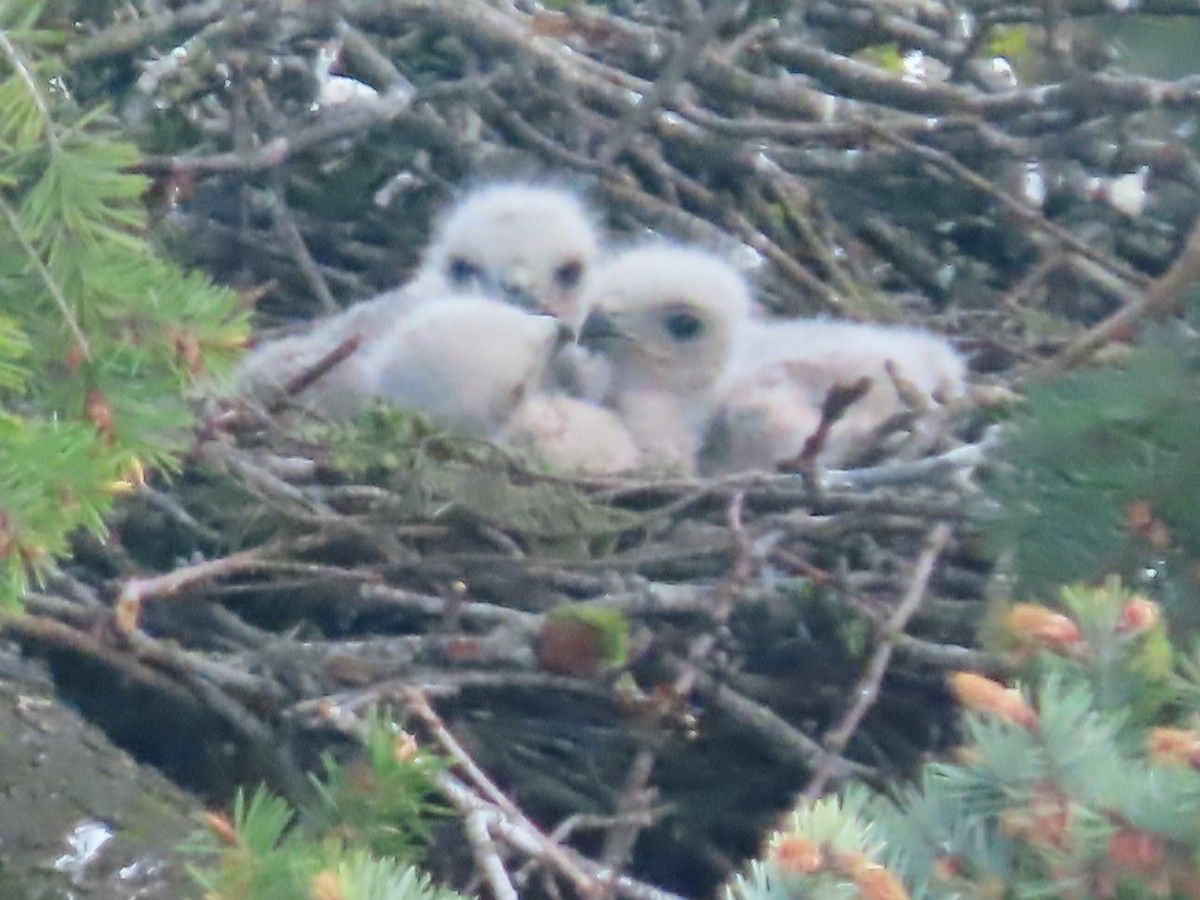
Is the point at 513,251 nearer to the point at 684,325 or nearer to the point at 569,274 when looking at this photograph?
the point at 569,274

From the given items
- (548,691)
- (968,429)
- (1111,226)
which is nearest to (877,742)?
(548,691)

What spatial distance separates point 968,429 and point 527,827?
3.67 ft

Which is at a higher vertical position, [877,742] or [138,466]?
[138,466]

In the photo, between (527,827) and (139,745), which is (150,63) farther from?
(527,827)

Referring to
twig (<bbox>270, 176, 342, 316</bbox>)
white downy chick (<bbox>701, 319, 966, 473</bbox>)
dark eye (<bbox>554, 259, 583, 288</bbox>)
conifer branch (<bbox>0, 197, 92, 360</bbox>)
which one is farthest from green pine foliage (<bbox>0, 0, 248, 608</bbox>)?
dark eye (<bbox>554, 259, 583, 288</bbox>)

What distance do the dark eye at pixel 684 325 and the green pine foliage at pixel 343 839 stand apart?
1.56 m

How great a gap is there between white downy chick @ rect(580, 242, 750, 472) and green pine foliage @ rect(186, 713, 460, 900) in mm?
1499

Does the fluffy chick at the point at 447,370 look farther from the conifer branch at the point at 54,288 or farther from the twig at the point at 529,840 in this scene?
the conifer branch at the point at 54,288

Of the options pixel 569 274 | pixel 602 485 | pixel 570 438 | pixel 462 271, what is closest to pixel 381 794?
pixel 602 485

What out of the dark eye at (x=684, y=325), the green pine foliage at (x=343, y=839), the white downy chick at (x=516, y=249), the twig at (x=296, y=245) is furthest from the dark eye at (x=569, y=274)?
the green pine foliage at (x=343, y=839)

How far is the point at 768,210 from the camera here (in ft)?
10.3

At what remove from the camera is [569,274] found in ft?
10.6

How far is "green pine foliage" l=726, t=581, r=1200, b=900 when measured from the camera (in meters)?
0.87

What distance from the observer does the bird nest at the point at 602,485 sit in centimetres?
188
